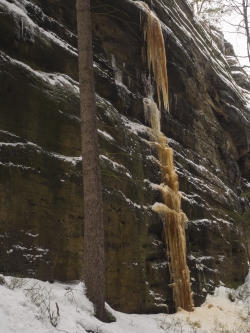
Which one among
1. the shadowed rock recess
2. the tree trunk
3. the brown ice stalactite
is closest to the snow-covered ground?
the tree trunk

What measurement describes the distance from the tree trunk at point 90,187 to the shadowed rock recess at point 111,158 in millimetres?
1685

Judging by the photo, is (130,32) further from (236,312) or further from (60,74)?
(236,312)

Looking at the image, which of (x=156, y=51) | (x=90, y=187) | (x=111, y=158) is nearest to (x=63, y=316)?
(x=90, y=187)

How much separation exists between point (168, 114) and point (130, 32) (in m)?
3.30

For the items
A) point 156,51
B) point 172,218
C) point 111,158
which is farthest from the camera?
point 156,51

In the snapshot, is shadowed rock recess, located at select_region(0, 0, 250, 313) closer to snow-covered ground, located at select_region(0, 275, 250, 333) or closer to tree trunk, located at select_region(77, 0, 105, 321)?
snow-covered ground, located at select_region(0, 275, 250, 333)

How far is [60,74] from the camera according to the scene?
385 inches

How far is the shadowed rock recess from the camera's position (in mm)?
7716

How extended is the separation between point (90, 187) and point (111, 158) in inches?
146

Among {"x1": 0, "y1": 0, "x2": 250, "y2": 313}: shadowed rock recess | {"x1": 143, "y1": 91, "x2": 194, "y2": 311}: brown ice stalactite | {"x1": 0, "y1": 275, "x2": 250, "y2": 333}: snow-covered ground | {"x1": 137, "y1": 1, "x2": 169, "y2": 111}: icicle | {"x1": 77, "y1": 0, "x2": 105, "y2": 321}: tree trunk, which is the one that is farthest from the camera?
{"x1": 137, "y1": 1, "x2": 169, "y2": 111}: icicle

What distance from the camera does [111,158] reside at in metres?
10.1

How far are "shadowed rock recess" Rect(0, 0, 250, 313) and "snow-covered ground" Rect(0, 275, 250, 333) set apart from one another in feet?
2.44

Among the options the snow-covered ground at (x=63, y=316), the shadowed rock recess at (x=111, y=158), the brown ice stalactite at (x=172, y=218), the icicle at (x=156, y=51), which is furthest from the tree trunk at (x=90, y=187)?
the icicle at (x=156, y=51)

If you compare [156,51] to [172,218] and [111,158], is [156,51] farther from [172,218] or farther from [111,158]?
[172,218]
